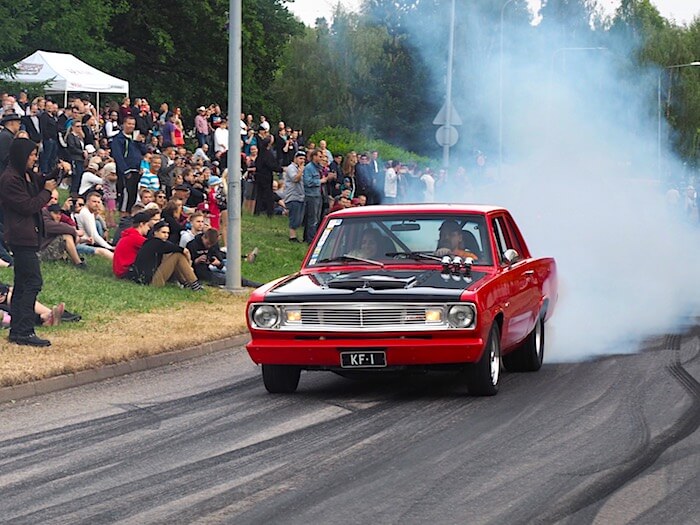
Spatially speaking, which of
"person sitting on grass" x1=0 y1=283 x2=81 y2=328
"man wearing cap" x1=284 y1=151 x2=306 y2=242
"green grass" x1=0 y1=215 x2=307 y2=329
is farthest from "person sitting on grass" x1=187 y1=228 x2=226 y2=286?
"man wearing cap" x1=284 y1=151 x2=306 y2=242

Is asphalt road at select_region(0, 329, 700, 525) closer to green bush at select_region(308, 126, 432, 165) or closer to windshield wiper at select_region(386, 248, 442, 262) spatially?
windshield wiper at select_region(386, 248, 442, 262)

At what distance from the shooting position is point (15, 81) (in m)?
31.9

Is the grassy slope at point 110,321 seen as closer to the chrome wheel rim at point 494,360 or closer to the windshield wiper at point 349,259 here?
the windshield wiper at point 349,259

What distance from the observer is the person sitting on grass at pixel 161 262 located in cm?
2080

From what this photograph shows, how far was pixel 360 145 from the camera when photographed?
157 ft

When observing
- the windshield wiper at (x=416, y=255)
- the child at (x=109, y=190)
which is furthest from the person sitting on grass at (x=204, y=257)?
the windshield wiper at (x=416, y=255)

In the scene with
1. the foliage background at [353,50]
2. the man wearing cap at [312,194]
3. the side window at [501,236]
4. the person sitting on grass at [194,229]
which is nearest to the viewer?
the side window at [501,236]

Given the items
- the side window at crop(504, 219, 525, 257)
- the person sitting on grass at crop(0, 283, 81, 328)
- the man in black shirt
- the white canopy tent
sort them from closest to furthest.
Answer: the side window at crop(504, 219, 525, 257) < the person sitting on grass at crop(0, 283, 81, 328) < the man in black shirt < the white canopy tent

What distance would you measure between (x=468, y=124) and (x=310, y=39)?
131ft

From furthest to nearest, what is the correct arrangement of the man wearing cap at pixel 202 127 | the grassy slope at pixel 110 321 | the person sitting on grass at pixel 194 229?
the man wearing cap at pixel 202 127
the person sitting on grass at pixel 194 229
the grassy slope at pixel 110 321

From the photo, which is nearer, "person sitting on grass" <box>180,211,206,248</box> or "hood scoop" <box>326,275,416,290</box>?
"hood scoop" <box>326,275,416,290</box>

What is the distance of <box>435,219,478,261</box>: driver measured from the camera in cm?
1319

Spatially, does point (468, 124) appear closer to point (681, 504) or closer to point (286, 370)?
point (286, 370)

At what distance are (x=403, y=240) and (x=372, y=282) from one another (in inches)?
50.8
